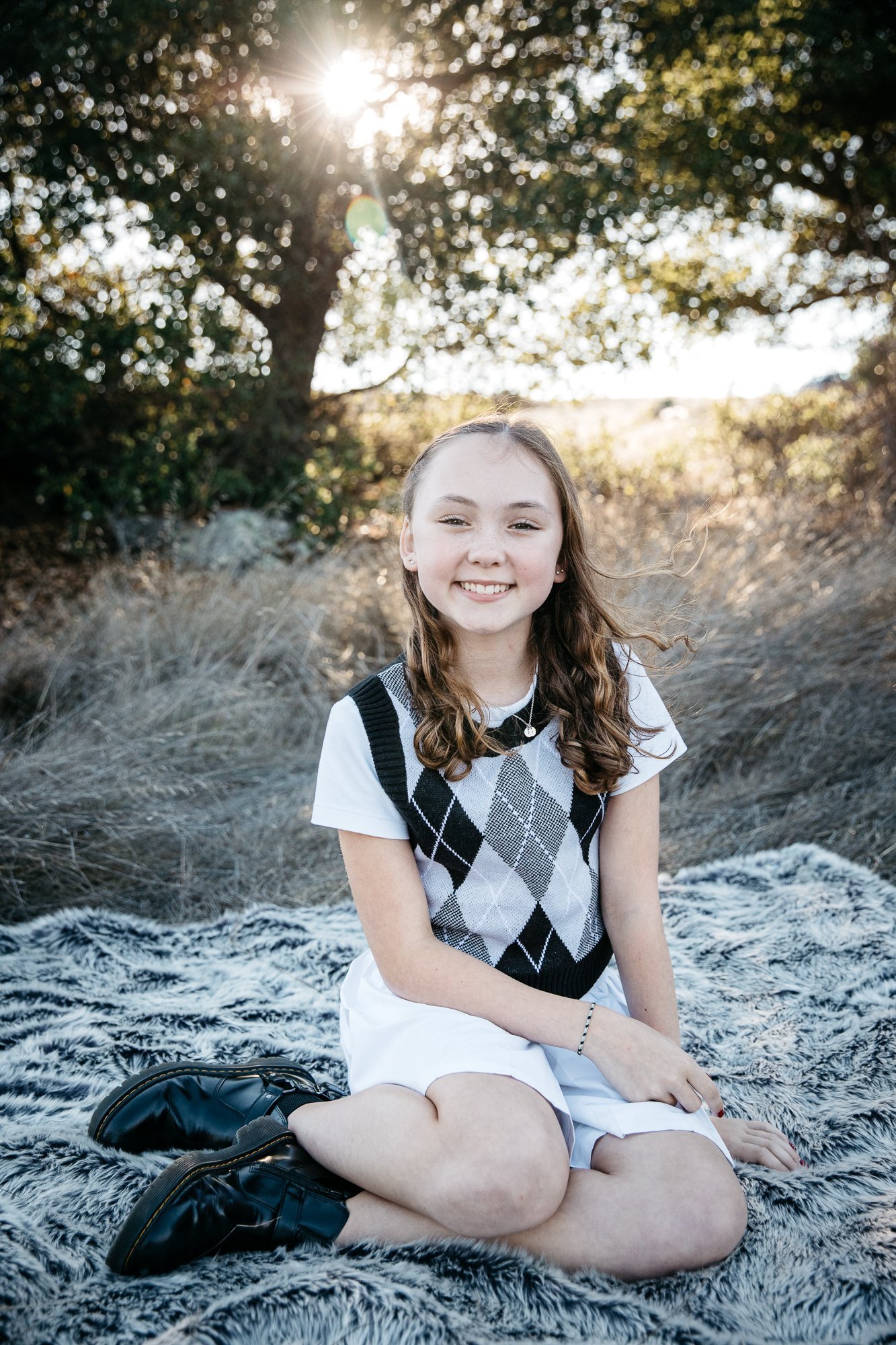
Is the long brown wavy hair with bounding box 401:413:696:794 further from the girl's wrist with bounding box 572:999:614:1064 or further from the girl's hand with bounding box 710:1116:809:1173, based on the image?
the girl's hand with bounding box 710:1116:809:1173

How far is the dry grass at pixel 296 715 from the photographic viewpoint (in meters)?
2.95

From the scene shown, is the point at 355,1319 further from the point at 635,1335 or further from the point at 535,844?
the point at 535,844

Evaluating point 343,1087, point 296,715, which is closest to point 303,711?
point 296,715

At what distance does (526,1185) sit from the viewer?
1305 mm

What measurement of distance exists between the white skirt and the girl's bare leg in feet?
0.08

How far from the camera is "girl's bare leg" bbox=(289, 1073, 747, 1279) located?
131cm

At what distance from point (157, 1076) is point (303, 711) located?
2543 mm

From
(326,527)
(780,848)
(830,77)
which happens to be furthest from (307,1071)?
(830,77)

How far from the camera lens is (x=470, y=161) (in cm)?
→ 678

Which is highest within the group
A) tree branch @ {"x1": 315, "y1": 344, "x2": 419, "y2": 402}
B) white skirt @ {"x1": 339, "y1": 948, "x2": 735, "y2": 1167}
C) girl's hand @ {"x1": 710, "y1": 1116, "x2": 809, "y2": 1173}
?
tree branch @ {"x1": 315, "y1": 344, "x2": 419, "y2": 402}

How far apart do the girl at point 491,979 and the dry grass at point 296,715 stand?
1.33 meters

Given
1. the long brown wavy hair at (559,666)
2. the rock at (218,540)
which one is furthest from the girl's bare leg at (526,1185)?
the rock at (218,540)

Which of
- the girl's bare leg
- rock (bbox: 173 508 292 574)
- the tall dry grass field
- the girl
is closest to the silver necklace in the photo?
the girl

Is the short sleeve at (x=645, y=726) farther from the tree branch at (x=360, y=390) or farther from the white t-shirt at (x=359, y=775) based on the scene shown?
the tree branch at (x=360, y=390)
